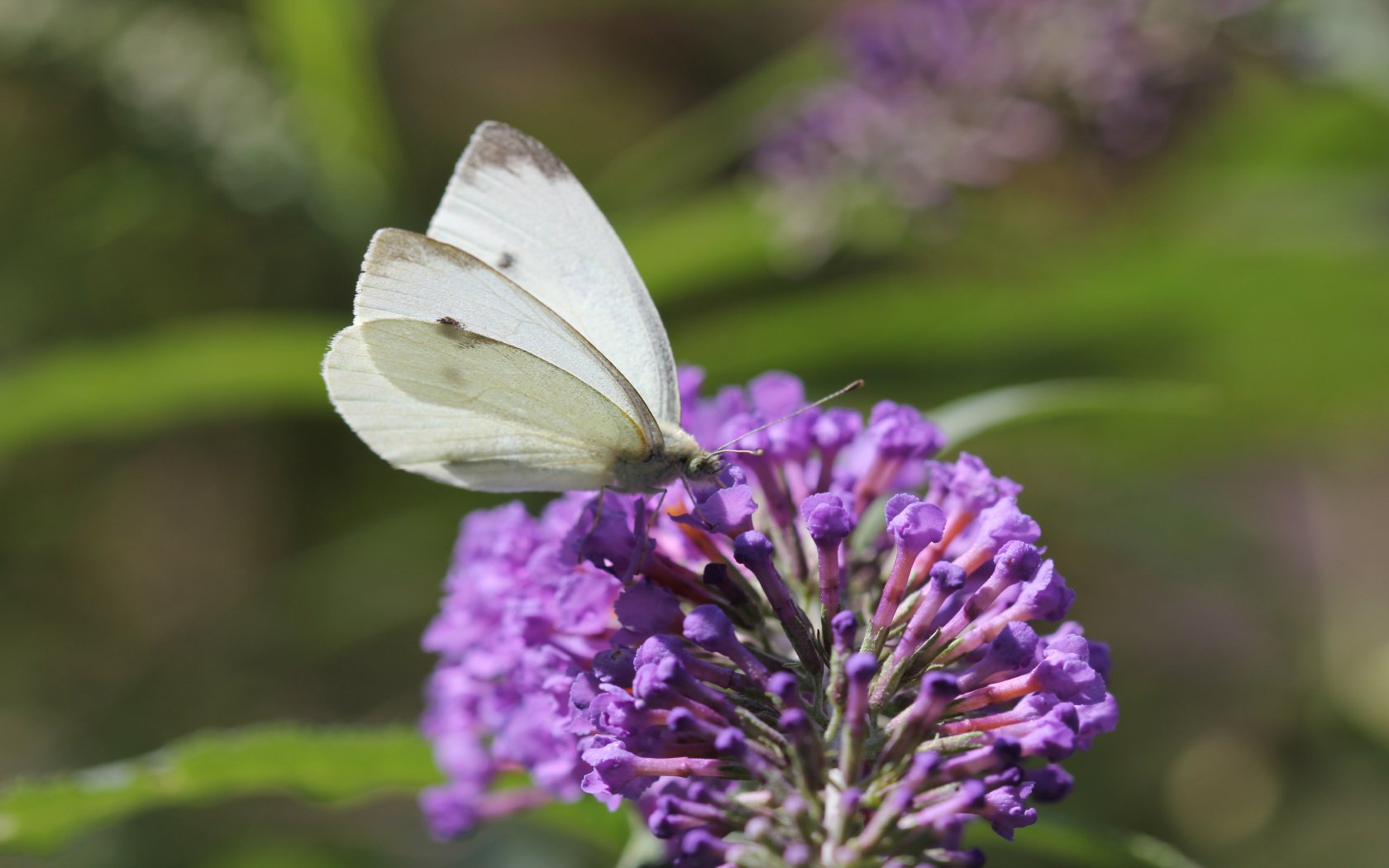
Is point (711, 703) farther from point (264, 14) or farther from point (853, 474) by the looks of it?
point (264, 14)

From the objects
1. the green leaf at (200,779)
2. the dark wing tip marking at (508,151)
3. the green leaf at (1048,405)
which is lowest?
the green leaf at (200,779)

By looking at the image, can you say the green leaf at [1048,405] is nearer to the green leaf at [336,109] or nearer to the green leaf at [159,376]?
the green leaf at [159,376]

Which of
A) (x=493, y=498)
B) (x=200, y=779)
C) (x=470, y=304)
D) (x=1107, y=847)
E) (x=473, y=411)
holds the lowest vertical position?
(x=200, y=779)

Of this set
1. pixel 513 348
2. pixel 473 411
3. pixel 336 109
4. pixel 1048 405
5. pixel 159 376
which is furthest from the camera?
pixel 336 109

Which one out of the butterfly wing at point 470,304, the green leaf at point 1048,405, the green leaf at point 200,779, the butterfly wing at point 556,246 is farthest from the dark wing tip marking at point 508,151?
the green leaf at point 200,779

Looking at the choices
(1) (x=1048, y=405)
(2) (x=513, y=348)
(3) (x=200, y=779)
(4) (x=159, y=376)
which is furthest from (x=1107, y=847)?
(4) (x=159, y=376)

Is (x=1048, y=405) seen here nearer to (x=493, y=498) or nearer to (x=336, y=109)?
(x=493, y=498)
